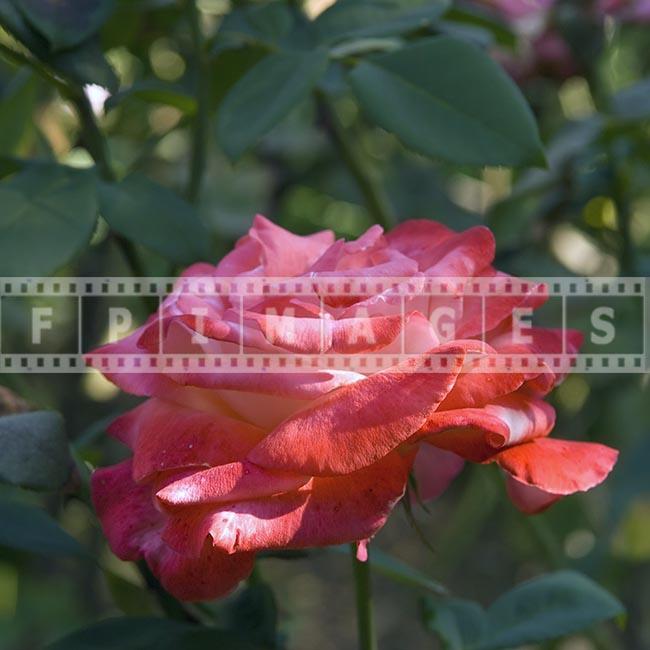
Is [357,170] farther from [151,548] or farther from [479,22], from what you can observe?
[151,548]

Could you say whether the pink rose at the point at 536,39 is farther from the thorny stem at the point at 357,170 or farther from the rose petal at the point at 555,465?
the rose petal at the point at 555,465

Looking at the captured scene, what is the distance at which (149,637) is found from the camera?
0.48 meters

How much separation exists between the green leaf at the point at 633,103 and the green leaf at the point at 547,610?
0.30m

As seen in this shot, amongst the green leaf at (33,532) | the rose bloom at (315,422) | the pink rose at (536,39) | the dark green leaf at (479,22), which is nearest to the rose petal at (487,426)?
the rose bloom at (315,422)

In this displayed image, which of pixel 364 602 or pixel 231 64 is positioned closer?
pixel 364 602

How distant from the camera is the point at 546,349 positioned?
0.42m

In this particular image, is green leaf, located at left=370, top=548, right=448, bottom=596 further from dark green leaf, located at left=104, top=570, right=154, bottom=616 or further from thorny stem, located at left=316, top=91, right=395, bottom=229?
thorny stem, located at left=316, top=91, right=395, bottom=229

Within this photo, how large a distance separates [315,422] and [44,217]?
0.18 metres

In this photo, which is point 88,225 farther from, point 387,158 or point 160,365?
point 387,158

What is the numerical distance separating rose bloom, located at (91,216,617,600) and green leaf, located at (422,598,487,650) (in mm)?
130

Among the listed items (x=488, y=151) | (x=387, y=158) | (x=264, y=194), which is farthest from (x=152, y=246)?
(x=387, y=158)

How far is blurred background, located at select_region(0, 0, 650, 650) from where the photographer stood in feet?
1.76

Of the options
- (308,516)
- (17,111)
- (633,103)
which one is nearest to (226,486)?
(308,516)

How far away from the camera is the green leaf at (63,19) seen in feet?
1.58
